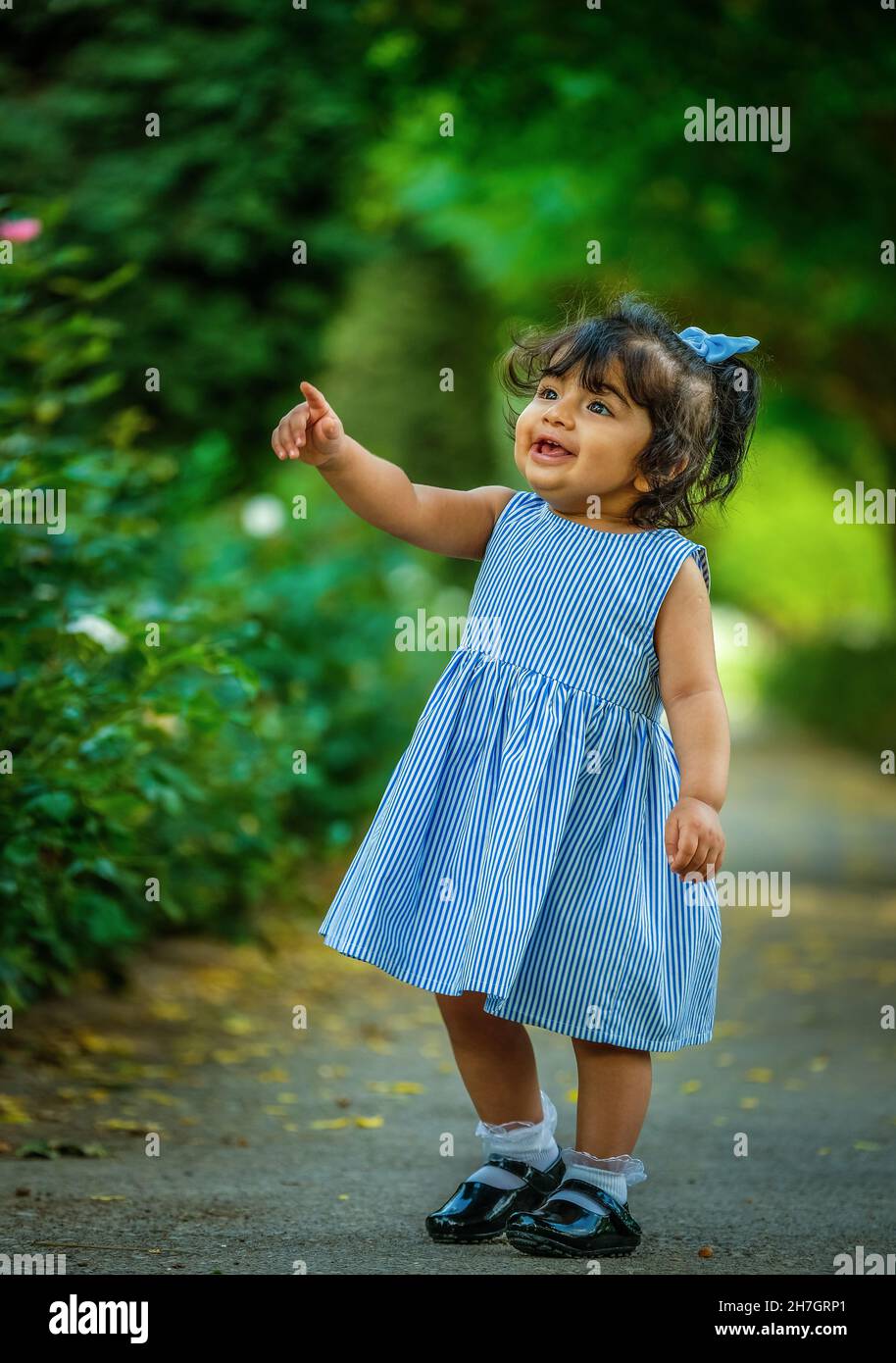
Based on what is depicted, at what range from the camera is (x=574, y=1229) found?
278 centimetres

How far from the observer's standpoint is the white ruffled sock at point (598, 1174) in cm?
284

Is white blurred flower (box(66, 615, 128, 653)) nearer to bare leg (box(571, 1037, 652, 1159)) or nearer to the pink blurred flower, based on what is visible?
the pink blurred flower

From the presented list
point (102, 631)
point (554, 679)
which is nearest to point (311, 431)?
point (554, 679)

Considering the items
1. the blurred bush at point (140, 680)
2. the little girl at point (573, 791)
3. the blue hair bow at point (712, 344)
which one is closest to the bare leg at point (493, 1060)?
the little girl at point (573, 791)

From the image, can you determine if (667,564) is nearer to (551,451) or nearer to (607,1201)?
(551,451)

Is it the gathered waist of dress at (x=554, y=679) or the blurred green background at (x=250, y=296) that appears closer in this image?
the gathered waist of dress at (x=554, y=679)

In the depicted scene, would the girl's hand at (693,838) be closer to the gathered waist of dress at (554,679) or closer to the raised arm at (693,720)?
the raised arm at (693,720)

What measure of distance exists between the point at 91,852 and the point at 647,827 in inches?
54.0

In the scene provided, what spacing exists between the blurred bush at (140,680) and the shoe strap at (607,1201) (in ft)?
4.20

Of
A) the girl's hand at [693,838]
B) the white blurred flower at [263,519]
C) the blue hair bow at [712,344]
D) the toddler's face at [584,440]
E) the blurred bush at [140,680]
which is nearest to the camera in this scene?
the girl's hand at [693,838]

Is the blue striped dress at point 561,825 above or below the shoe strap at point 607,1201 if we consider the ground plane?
above

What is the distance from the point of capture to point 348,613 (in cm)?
744

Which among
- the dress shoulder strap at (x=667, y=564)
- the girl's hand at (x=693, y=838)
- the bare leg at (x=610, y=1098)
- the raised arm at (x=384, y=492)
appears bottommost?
the bare leg at (x=610, y=1098)
